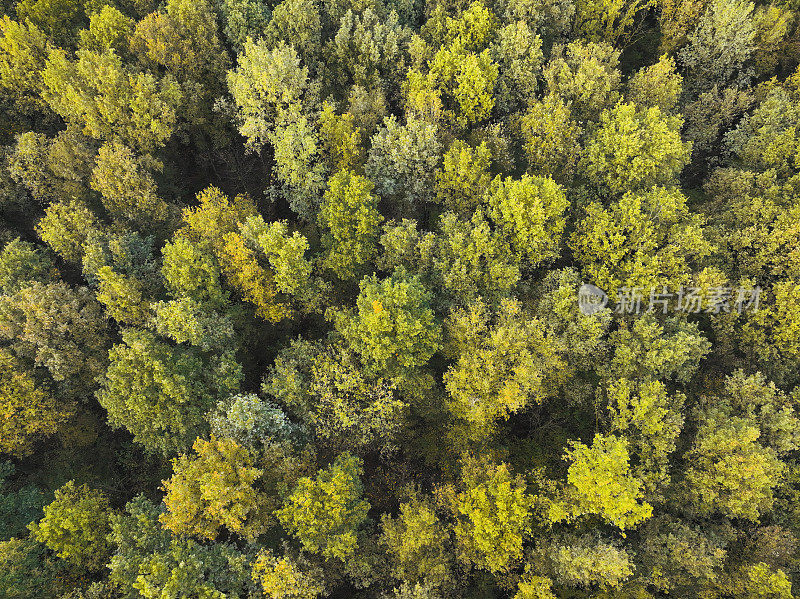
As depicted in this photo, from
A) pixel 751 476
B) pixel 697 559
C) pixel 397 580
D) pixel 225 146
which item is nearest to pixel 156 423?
pixel 397 580

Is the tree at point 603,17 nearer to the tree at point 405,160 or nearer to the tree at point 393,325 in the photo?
the tree at point 405,160

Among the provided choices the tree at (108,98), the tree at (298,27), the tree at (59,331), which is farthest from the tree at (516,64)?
the tree at (59,331)

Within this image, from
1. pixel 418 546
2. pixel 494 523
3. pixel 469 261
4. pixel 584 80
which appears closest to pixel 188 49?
pixel 469 261

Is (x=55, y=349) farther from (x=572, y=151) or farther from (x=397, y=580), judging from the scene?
(x=572, y=151)

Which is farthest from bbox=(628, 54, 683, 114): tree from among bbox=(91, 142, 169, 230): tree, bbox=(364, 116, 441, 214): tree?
bbox=(91, 142, 169, 230): tree

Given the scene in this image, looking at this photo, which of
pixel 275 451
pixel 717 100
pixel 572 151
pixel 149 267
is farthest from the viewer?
pixel 717 100

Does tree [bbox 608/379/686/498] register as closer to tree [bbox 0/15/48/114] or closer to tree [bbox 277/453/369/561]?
tree [bbox 277/453/369/561]
